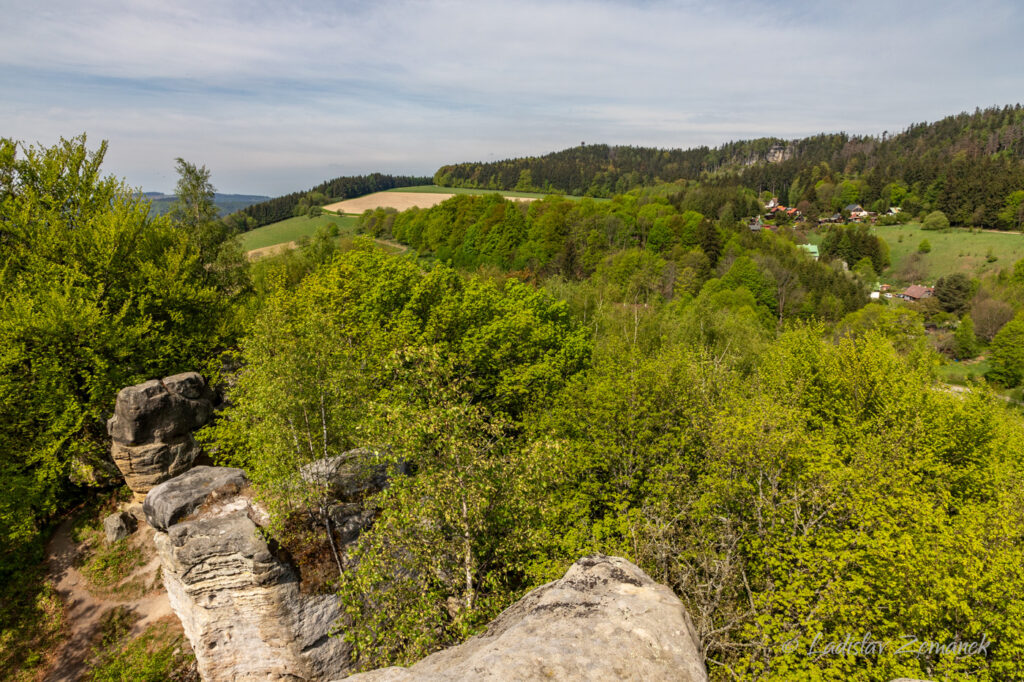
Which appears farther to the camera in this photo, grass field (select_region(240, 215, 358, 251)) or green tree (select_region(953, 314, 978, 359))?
grass field (select_region(240, 215, 358, 251))

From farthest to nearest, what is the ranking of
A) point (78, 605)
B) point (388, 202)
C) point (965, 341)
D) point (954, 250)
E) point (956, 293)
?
1. point (388, 202)
2. point (954, 250)
3. point (956, 293)
4. point (965, 341)
5. point (78, 605)

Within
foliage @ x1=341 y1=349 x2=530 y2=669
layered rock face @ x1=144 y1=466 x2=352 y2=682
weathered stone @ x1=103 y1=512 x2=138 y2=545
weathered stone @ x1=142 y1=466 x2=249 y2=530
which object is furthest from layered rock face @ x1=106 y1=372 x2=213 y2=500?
foliage @ x1=341 y1=349 x2=530 y2=669

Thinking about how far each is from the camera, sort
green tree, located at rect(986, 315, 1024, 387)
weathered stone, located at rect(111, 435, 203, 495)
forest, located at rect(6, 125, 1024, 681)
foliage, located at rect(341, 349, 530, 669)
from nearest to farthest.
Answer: foliage, located at rect(341, 349, 530, 669) < forest, located at rect(6, 125, 1024, 681) < weathered stone, located at rect(111, 435, 203, 495) < green tree, located at rect(986, 315, 1024, 387)

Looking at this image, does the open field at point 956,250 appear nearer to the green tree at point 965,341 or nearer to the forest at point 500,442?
the green tree at point 965,341

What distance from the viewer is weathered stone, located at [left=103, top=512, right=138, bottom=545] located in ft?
83.0

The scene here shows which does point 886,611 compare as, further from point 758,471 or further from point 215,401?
point 215,401

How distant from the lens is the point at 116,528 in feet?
83.0

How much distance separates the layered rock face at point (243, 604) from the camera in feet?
55.8

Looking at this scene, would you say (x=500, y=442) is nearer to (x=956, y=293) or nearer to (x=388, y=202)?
(x=956, y=293)

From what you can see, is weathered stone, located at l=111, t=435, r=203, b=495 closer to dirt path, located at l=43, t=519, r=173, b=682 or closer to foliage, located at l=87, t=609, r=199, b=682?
dirt path, located at l=43, t=519, r=173, b=682

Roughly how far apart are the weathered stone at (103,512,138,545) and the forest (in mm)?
2991

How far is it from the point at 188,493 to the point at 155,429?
875 centimetres

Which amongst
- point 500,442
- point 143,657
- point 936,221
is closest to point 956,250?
point 936,221

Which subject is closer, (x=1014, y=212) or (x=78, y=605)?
(x=78, y=605)
